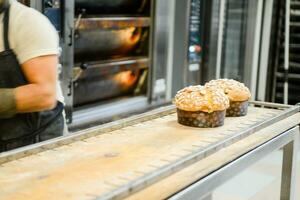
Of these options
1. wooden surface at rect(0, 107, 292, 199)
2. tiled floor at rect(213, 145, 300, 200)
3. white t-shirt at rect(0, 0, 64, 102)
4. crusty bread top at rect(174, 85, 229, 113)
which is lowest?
tiled floor at rect(213, 145, 300, 200)

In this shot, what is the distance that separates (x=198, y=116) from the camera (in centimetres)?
195

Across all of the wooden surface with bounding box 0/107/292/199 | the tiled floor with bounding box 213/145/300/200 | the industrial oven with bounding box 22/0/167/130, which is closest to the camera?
the wooden surface with bounding box 0/107/292/199

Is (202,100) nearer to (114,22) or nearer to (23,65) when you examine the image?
(23,65)

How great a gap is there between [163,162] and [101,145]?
28 cm

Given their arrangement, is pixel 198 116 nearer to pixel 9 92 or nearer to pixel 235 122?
pixel 235 122

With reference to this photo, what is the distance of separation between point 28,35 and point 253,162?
0.94 meters

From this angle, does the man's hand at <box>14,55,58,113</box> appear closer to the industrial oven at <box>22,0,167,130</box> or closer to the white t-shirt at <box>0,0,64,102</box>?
the white t-shirt at <box>0,0,64,102</box>

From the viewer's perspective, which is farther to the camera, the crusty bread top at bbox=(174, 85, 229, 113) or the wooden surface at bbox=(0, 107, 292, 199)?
the crusty bread top at bbox=(174, 85, 229, 113)

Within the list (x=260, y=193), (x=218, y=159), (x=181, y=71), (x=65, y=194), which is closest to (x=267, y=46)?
(x=181, y=71)

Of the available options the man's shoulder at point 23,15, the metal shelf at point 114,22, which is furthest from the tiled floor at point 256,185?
the man's shoulder at point 23,15

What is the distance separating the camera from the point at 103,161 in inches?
58.9

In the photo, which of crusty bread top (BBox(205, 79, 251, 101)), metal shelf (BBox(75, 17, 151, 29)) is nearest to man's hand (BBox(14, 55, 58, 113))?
crusty bread top (BBox(205, 79, 251, 101))

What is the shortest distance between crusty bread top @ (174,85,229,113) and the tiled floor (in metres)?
1.59

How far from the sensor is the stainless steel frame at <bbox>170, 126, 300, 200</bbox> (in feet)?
4.63
